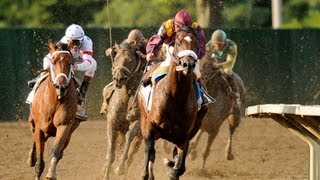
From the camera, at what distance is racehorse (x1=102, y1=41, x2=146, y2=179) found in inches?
581

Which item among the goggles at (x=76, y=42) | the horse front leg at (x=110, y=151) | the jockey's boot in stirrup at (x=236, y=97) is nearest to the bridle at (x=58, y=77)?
the goggles at (x=76, y=42)

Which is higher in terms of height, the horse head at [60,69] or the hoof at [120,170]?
the horse head at [60,69]

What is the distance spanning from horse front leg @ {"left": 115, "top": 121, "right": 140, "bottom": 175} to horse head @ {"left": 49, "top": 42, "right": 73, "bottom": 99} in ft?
6.51

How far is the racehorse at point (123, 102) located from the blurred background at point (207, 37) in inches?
158

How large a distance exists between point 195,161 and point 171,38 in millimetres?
A: 4472

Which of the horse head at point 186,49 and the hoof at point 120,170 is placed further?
the hoof at point 120,170

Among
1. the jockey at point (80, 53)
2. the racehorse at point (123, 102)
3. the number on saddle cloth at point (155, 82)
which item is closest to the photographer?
the number on saddle cloth at point (155, 82)

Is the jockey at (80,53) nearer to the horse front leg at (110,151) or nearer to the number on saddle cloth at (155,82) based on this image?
the horse front leg at (110,151)

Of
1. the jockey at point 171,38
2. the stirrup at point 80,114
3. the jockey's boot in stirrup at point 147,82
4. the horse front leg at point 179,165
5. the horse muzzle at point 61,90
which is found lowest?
the horse front leg at point 179,165

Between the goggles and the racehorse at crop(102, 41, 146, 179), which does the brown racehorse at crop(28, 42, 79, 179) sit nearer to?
the goggles

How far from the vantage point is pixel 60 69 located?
1266 cm

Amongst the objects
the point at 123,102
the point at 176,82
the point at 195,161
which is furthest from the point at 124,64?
the point at 195,161

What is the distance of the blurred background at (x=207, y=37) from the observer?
23578 millimetres

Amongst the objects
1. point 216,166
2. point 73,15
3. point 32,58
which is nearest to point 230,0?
point 73,15
